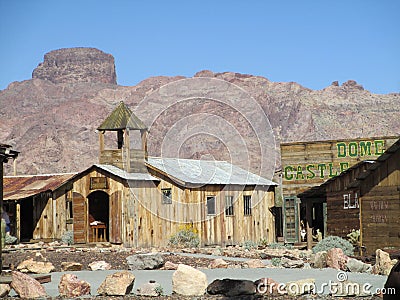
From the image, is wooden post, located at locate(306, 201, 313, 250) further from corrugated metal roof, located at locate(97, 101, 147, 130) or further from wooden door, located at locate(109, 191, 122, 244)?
corrugated metal roof, located at locate(97, 101, 147, 130)

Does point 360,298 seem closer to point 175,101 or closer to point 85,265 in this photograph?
point 85,265

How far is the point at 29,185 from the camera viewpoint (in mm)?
41469

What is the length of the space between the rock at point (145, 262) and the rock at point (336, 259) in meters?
4.95

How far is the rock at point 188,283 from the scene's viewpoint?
15086 mm

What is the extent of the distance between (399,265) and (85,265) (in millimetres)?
14614

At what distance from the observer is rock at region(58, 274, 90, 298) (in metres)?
15.2

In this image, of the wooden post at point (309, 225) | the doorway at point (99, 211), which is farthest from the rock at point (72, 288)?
the doorway at point (99, 211)

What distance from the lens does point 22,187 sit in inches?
1630

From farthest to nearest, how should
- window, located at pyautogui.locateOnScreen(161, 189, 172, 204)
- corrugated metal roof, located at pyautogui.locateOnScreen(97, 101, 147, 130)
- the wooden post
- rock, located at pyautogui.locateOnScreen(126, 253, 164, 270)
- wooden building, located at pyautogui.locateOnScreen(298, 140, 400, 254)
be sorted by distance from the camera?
corrugated metal roof, located at pyautogui.locateOnScreen(97, 101, 147, 130)
window, located at pyautogui.locateOnScreen(161, 189, 172, 204)
the wooden post
wooden building, located at pyautogui.locateOnScreen(298, 140, 400, 254)
rock, located at pyautogui.locateOnScreen(126, 253, 164, 270)

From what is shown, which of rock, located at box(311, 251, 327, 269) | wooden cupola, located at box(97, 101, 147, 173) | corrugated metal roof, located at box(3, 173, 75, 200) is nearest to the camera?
rock, located at box(311, 251, 327, 269)

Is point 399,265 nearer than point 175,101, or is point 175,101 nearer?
point 399,265

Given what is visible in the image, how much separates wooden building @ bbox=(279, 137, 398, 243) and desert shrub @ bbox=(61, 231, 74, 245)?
34.2 ft

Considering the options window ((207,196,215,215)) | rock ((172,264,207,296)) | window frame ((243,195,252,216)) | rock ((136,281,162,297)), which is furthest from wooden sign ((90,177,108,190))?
rock ((136,281,162,297))

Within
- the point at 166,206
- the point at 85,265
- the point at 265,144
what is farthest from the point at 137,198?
the point at 265,144
